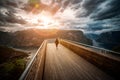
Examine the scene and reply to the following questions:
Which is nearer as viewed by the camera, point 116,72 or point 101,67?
point 116,72

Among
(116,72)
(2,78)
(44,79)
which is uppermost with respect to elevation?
(116,72)

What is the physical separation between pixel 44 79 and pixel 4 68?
66.3m

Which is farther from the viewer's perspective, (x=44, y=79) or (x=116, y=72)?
(x=44, y=79)

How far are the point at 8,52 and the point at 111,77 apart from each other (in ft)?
379

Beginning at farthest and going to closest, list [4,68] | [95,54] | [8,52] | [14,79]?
[8,52] < [4,68] < [14,79] < [95,54]

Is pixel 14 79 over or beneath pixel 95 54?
beneath

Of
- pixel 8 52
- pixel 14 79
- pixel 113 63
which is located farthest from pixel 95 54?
pixel 8 52

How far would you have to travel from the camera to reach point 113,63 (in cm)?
550

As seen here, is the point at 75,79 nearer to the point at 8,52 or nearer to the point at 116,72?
the point at 116,72

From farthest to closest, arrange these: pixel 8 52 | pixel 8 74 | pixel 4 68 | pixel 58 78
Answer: pixel 8 52, pixel 4 68, pixel 8 74, pixel 58 78

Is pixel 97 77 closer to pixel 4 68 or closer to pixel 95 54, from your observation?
pixel 95 54

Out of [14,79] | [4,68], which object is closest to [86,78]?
[14,79]

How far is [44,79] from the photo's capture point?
5699 millimetres

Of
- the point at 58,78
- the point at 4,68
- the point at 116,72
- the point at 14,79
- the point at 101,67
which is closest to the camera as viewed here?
the point at 116,72
